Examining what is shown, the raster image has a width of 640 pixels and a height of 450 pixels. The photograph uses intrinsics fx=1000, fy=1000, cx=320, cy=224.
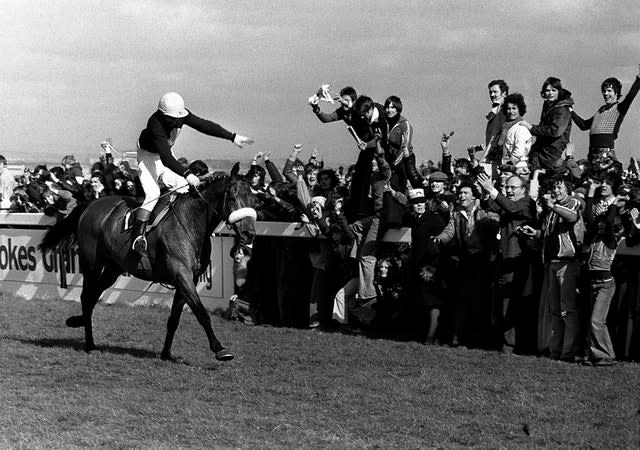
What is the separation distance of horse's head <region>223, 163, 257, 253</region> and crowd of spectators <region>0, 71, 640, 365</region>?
0.99 meters

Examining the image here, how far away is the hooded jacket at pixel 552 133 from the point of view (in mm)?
11367

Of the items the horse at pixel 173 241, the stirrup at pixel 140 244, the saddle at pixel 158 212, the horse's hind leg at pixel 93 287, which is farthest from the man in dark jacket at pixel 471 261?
the horse's hind leg at pixel 93 287

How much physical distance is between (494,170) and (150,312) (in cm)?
560

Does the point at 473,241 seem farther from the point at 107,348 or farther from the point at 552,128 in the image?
the point at 107,348

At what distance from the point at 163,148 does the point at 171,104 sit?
524 mm

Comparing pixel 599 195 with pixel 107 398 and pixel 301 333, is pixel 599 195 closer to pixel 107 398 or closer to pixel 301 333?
pixel 301 333

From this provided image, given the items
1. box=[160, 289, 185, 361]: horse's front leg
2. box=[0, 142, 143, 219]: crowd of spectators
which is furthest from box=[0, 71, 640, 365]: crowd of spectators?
box=[0, 142, 143, 219]: crowd of spectators

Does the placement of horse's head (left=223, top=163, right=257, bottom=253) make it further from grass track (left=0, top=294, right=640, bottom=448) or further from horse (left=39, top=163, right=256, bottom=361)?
grass track (left=0, top=294, right=640, bottom=448)

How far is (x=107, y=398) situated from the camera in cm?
854

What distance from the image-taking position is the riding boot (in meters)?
10.8

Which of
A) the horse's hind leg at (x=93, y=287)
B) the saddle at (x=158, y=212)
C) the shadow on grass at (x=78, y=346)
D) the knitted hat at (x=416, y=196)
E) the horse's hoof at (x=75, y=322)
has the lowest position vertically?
the shadow on grass at (x=78, y=346)

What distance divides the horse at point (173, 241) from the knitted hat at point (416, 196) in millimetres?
2291

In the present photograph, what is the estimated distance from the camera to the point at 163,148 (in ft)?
34.3

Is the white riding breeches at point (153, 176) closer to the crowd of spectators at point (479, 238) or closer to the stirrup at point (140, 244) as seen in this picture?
the stirrup at point (140, 244)
